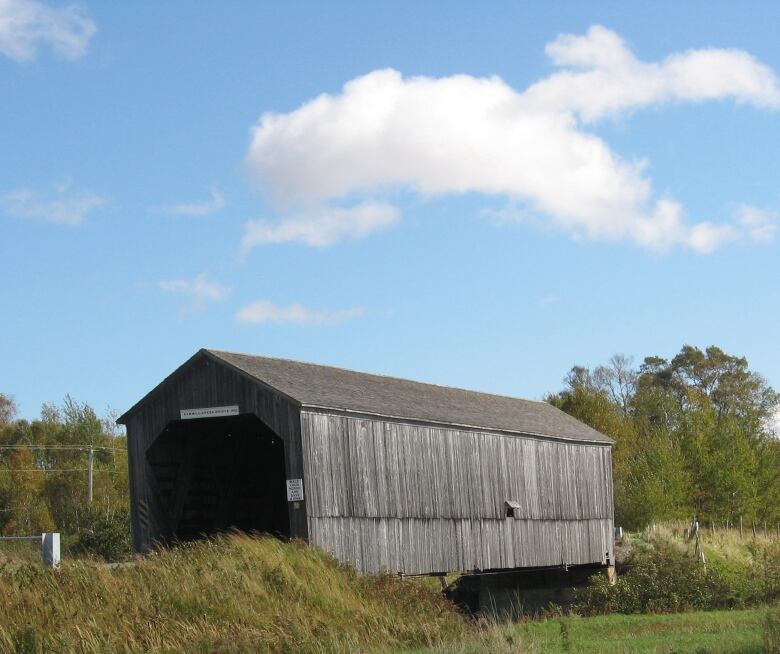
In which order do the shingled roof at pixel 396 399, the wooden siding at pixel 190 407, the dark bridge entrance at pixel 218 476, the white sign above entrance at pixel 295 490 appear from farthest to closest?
the dark bridge entrance at pixel 218 476 → the shingled roof at pixel 396 399 → the wooden siding at pixel 190 407 → the white sign above entrance at pixel 295 490

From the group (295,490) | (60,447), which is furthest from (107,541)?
(60,447)

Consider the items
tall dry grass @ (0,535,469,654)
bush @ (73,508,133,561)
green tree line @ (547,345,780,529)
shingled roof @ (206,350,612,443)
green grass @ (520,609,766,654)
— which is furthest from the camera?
green tree line @ (547,345,780,529)

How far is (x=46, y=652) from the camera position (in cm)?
1410

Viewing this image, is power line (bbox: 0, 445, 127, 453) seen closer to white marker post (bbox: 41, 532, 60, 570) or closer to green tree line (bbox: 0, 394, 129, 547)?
green tree line (bbox: 0, 394, 129, 547)

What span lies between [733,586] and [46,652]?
21.2 m

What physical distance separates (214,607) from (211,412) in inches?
306

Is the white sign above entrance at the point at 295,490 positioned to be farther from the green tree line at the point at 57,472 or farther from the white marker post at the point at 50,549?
the green tree line at the point at 57,472

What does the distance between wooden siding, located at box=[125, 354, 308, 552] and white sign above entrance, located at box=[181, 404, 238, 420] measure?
0.37 feet

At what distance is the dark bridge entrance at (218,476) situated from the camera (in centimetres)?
2533

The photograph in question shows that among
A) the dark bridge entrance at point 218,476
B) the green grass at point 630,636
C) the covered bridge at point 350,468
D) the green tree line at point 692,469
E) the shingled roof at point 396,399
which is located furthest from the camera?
the green tree line at point 692,469

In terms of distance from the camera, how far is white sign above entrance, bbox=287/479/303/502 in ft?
72.0

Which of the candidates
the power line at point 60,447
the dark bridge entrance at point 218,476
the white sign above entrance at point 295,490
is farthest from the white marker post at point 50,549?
the power line at point 60,447

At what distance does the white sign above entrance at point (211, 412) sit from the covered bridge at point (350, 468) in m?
0.03

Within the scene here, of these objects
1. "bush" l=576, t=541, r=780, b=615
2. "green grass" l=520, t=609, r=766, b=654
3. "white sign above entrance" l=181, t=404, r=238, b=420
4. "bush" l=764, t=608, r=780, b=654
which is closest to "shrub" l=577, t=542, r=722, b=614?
"bush" l=576, t=541, r=780, b=615
